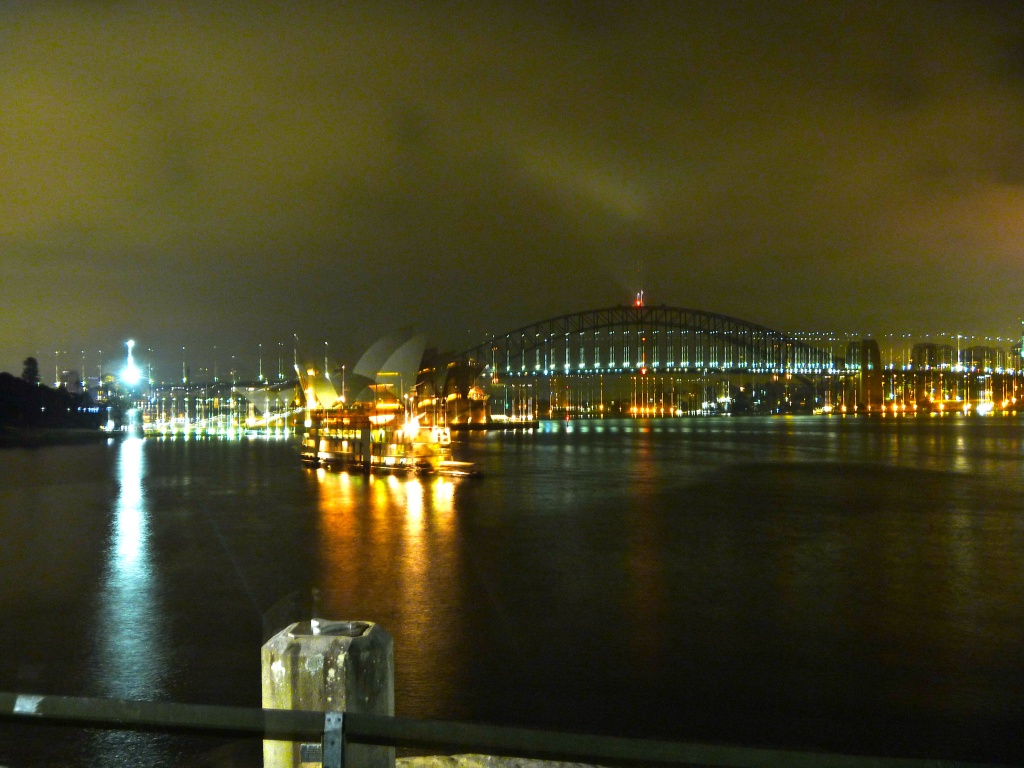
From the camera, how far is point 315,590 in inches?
405

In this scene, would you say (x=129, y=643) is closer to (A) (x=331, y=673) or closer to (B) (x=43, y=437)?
(A) (x=331, y=673)

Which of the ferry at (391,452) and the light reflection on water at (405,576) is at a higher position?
the ferry at (391,452)

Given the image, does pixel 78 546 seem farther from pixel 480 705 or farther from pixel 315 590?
pixel 480 705

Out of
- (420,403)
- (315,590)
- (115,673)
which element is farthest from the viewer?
(420,403)

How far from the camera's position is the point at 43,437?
55.6m

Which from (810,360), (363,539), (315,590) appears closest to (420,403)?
(363,539)

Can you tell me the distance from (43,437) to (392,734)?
60219mm

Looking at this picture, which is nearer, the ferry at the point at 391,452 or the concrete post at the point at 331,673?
the concrete post at the point at 331,673

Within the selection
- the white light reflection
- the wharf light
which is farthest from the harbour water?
the wharf light


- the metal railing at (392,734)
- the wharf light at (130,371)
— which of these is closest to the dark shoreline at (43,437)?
the wharf light at (130,371)

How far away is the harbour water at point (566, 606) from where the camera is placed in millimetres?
6031

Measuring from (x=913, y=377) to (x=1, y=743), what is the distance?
429ft

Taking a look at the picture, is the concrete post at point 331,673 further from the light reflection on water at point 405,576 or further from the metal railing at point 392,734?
the light reflection on water at point 405,576

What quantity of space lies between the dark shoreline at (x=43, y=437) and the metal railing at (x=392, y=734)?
2098 inches
